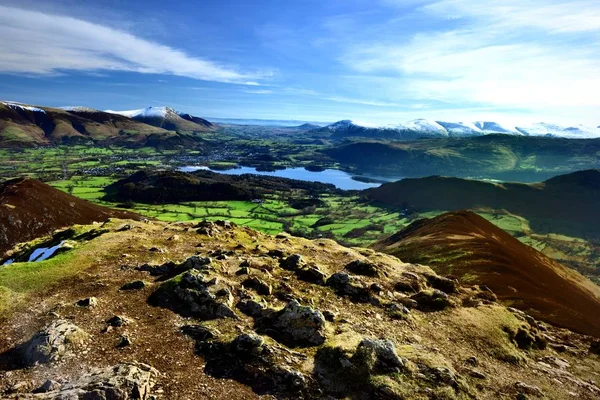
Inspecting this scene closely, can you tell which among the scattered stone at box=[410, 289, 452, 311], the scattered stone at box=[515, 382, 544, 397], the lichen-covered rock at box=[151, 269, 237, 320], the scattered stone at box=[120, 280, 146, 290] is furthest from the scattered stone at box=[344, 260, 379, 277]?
the scattered stone at box=[120, 280, 146, 290]

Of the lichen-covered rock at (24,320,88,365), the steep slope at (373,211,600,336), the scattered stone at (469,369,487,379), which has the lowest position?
the steep slope at (373,211,600,336)

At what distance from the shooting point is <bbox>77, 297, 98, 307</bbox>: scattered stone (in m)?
28.7

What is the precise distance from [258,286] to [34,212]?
89.9m

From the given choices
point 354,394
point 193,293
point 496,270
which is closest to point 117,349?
point 193,293

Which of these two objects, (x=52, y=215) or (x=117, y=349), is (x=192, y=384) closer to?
(x=117, y=349)

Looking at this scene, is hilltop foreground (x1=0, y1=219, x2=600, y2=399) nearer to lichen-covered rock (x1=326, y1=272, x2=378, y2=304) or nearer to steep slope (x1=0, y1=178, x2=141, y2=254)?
lichen-covered rock (x1=326, y1=272, x2=378, y2=304)

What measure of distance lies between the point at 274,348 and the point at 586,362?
33585 mm

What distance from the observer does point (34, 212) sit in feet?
309

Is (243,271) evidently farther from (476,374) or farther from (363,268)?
(476,374)

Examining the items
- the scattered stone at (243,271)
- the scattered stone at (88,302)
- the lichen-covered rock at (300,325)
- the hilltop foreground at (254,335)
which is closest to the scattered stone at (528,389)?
the hilltop foreground at (254,335)

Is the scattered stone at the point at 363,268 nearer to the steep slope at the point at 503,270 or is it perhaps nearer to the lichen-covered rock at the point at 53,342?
the steep slope at the point at 503,270

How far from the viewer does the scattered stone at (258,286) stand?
3509 cm

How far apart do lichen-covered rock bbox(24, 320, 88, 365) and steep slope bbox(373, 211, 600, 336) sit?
56.0m

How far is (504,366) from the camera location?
3122 cm
